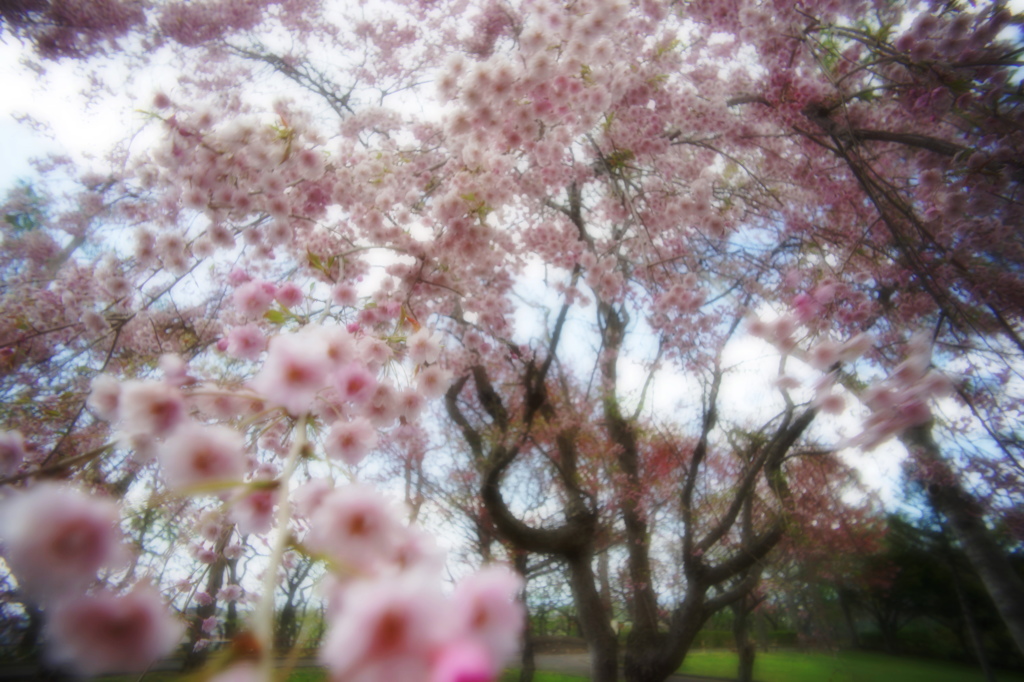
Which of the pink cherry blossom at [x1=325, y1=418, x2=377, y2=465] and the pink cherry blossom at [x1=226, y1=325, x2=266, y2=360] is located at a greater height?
the pink cherry blossom at [x1=226, y1=325, x2=266, y2=360]

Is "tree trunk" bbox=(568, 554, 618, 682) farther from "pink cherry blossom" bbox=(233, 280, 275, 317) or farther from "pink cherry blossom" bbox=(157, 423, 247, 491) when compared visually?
"pink cherry blossom" bbox=(157, 423, 247, 491)

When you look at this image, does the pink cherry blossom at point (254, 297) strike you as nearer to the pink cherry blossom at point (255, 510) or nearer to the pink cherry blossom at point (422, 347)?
the pink cherry blossom at point (422, 347)

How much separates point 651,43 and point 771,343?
8.99 ft

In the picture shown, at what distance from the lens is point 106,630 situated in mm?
563

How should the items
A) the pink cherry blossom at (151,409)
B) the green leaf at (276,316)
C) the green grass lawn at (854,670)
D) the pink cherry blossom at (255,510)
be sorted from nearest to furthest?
the pink cherry blossom at (151,409)
the pink cherry blossom at (255,510)
the green leaf at (276,316)
the green grass lawn at (854,670)

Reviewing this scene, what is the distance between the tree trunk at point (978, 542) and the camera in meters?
5.27

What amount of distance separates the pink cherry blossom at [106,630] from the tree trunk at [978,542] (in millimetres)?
7876

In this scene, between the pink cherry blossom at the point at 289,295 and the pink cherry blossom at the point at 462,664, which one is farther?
the pink cherry blossom at the point at 289,295

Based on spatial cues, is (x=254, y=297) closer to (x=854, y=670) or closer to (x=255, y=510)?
(x=255, y=510)

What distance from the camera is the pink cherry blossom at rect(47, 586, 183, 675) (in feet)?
1.77

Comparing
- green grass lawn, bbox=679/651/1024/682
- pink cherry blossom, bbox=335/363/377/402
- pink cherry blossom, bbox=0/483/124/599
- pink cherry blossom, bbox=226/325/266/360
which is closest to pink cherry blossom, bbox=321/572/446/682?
pink cherry blossom, bbox=0/483/124/599

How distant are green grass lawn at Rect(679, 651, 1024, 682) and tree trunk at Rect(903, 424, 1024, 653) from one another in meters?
6.55

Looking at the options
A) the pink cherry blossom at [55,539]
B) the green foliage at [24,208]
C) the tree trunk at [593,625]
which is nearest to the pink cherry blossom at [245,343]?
the pink cherry blossom at [55,539]

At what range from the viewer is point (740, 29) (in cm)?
317
